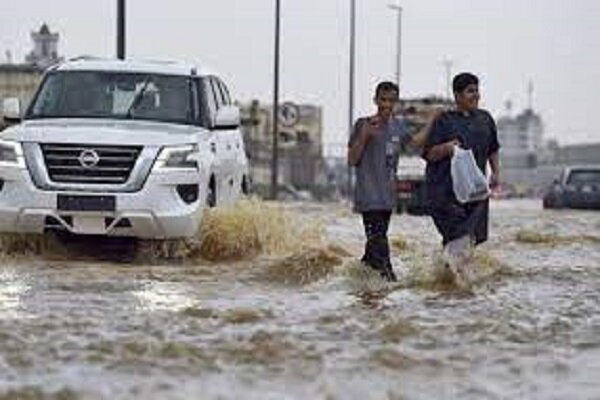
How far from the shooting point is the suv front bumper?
36.3ft

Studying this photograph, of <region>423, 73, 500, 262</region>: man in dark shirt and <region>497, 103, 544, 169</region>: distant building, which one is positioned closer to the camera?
<region>423, 73, 500, 262</region>: man in dark shirt

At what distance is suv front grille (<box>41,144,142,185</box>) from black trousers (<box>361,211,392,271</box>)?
7.23 ft

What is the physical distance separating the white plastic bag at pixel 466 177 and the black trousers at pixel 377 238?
771mm

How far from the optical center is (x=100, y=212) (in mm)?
11039

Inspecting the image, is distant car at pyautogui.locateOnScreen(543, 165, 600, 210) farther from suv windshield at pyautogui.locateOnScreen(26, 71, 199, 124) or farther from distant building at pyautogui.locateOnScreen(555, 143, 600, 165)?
distant building at pyautogui.locateOnScreen(555, 143, 600, 165)

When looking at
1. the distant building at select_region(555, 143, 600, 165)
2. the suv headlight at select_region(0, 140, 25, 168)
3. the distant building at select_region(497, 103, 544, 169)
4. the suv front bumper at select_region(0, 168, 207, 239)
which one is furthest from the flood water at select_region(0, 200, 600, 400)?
the distant building at select_region(497, 103, 544, 169)

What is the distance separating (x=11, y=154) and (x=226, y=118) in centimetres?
209

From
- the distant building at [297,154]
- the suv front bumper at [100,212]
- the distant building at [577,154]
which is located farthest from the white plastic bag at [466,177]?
the distant building at [577,154]

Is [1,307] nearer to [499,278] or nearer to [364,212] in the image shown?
[364,212]

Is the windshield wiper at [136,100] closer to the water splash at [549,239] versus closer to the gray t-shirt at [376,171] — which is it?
the gray t-shirt at [376,171]

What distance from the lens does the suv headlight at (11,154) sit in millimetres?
11164

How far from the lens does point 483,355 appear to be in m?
6.70

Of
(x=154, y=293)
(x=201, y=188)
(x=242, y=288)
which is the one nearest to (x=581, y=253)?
(x=201, y=188)

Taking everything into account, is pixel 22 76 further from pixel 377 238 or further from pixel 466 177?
pixel 466 177
